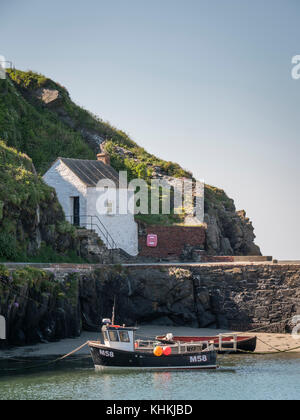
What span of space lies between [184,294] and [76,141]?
2906 cm

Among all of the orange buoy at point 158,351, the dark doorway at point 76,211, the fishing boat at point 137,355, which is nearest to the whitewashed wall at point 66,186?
the dark doorway at point 76,211

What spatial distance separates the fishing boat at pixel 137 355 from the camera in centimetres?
3628

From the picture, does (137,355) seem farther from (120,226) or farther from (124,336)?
(120,226)

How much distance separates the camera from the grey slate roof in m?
58.9

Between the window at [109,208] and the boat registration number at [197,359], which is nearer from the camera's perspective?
the boat registration number at [197,359]

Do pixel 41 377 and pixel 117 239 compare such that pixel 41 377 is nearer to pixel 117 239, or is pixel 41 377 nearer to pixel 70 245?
pixel 70 245

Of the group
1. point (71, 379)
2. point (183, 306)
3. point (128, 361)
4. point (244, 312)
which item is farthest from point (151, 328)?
point (71, 379)

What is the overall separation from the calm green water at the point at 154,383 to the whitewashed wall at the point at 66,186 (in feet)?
71.2

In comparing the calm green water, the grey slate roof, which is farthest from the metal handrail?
the calm green water

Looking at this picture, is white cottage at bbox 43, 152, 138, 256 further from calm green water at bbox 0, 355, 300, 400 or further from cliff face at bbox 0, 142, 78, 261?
calm green water at bbox 0, 355, 300, 400

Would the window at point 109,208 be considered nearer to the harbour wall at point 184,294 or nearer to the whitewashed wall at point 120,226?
the whitewashed wall at point 120,226

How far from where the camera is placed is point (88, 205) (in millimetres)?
57969

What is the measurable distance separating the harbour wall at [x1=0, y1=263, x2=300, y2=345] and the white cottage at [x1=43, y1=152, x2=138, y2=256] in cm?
721
